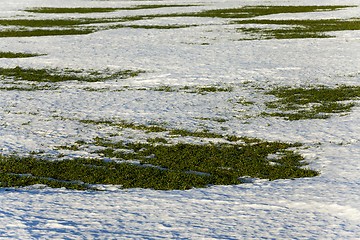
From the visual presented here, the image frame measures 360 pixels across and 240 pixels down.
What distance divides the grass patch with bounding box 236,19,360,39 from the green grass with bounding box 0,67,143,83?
1615 cm

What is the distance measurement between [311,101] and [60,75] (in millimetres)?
13305

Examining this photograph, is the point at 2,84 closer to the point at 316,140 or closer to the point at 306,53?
the point at 316,140

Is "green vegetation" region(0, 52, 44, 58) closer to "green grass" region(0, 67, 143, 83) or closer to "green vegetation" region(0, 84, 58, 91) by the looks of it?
"green grass" region(0, 67, 143, 83)

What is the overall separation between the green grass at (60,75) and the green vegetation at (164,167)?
430 inches

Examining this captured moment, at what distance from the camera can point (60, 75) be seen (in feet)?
82.2

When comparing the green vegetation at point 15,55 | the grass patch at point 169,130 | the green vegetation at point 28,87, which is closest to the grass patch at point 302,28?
the green vegetation at point 15,55

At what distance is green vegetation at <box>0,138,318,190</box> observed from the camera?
11.4m

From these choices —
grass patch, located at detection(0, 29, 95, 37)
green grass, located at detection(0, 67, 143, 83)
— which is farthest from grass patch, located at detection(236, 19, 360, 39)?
green grass, located at detection(0, 67, 143, 83)

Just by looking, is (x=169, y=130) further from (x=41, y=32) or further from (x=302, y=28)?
(x=41, y=32)

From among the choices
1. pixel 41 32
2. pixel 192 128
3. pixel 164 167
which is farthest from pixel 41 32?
pixel 164 167

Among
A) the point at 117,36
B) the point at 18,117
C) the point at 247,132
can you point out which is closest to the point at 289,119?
the point at 247,132

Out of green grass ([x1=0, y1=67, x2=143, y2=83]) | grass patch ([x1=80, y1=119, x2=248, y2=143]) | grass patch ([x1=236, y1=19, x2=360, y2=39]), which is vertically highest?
grass patch ([x1=236, y1=19, x2=360, y2=39])

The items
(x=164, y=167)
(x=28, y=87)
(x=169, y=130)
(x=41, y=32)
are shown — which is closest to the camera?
(x=164, y=167)

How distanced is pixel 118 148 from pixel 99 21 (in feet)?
135
